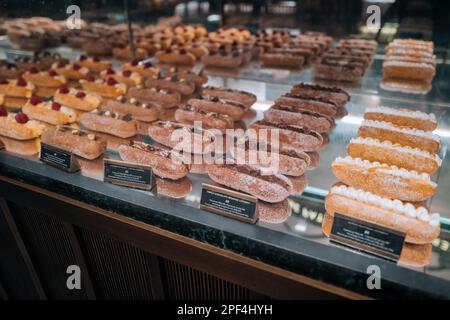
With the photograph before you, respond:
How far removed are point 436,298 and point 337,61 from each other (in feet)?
9.28

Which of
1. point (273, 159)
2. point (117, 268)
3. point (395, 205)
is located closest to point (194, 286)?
point (117, 268)

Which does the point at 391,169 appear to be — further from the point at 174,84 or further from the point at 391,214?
the point at 174,84

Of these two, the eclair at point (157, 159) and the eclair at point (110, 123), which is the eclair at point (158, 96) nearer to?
the eclair at point (110, 123)

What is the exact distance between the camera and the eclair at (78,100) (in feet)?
10.3

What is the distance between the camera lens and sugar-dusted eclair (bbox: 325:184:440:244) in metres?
1.61

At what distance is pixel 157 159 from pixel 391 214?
1279 millimetres

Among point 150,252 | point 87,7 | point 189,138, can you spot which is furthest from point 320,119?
point 87,7

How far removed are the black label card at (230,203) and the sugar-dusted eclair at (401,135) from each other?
111cm

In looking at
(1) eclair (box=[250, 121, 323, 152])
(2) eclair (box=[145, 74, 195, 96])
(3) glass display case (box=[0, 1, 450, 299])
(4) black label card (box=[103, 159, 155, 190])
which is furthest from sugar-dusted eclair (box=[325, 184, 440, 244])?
(2) eclair (box=[145, 74, 195, 96])

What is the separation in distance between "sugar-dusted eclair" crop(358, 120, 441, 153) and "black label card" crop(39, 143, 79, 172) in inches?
72.2

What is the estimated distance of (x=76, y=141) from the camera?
7.94 feet

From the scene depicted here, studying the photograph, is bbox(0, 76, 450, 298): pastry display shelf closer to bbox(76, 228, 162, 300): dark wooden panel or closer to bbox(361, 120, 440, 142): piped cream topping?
bbox(361, 120, 440, 142): piped cream topping

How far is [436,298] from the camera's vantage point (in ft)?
4.52

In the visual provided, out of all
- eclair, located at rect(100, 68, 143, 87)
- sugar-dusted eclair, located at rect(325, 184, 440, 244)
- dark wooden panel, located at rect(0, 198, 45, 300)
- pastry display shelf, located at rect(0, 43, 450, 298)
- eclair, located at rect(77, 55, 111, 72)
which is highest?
eclair, located at rect(77, 55, 111, 72)
